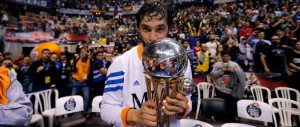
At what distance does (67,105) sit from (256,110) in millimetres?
A: 2794

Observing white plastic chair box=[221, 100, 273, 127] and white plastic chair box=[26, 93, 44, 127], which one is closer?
white plastic chair box=[221, 100, 273, 127]

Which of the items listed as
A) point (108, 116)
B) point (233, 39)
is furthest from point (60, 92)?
point (233, 39)

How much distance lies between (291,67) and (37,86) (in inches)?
203

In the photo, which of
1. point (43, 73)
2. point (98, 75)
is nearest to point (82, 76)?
point (98, 75)

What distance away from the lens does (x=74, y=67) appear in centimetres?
574

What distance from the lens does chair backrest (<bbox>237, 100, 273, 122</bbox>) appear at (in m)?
3.13

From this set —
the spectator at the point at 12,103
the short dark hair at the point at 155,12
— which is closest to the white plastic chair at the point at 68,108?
the spectator at the point at 12,103

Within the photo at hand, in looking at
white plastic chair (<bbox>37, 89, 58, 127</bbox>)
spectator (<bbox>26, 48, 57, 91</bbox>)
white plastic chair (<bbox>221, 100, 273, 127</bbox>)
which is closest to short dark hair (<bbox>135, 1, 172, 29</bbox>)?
white plastic chair (<bbox>221, 100, 273, 127</bbox>)

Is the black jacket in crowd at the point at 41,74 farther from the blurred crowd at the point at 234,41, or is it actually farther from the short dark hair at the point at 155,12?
the short dark hair at the point at 155,12

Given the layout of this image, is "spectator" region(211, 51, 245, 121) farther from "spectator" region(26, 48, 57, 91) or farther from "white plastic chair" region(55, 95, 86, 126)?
"spectator" region(26, 48, 57, 91)

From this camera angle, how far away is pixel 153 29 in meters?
1.09

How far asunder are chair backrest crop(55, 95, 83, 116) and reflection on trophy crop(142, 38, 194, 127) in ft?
10.5

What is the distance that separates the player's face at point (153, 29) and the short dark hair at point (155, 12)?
17 mm

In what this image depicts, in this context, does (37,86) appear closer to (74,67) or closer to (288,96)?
(74,67)
